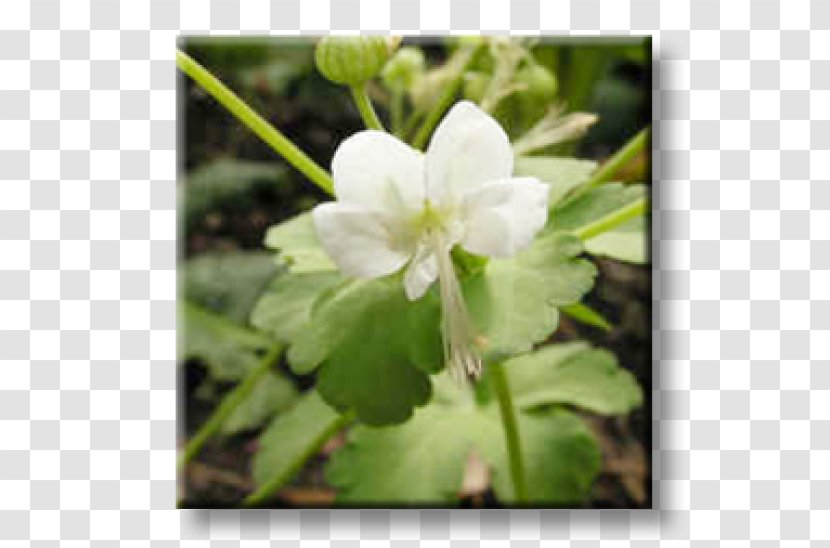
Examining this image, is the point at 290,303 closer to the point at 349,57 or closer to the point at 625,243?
the point at 349,57

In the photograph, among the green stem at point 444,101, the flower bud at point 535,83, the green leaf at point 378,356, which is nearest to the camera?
the green leaf at point 378,356

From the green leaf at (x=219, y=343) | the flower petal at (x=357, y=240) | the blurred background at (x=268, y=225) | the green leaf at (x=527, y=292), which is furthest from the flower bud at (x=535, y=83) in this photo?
the green leaf at (x=219, y=343)

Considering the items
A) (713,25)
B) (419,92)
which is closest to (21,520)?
(419,92)

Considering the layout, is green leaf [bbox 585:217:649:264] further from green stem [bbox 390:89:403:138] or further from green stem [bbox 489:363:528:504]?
green stem [bbox 390:89:403:138]

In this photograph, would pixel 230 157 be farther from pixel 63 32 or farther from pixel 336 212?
pixel 336 212

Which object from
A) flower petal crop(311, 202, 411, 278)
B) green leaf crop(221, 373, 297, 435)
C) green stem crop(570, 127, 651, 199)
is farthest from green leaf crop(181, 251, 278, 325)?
flower petal crop(311, 202, 411, 278)

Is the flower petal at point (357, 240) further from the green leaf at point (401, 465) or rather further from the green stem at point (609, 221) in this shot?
the green leaf at point (401, 465)
